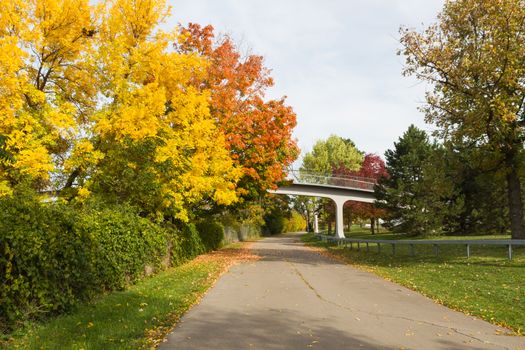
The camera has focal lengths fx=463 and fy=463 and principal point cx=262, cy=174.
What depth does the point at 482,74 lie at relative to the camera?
16938 millimetres

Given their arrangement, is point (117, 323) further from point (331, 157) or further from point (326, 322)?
point (331, 157)

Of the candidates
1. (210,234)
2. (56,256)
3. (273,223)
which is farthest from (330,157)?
(56,256)

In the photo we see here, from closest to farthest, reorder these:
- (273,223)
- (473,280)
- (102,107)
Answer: (473,280), (102,107), (273,223)

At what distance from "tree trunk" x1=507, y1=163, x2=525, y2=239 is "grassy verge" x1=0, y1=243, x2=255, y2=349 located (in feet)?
47.9

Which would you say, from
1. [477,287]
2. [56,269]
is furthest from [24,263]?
[477,287]

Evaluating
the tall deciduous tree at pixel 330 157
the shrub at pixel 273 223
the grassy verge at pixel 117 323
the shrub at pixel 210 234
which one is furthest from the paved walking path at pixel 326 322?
the shrub at pixel 273 223

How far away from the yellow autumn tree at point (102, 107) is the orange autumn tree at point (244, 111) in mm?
4594

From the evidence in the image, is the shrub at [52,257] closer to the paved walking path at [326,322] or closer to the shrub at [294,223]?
the paved walking path at [326,322]

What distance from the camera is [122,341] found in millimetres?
5914

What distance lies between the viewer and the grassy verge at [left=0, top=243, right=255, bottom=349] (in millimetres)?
5816

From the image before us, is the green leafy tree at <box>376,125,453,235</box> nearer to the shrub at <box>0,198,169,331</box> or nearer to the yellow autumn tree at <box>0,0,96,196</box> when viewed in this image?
the yellow autumn tree at <box>0,0,96,196</box>

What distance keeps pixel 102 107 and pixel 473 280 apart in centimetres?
1131

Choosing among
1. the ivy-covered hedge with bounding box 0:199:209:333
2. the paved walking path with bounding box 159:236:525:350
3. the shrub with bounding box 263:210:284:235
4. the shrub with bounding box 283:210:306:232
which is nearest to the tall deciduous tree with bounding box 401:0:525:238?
the paved walking path with bounding box 159:236:525:350

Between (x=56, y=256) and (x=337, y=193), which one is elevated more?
(x=337, y=193)
